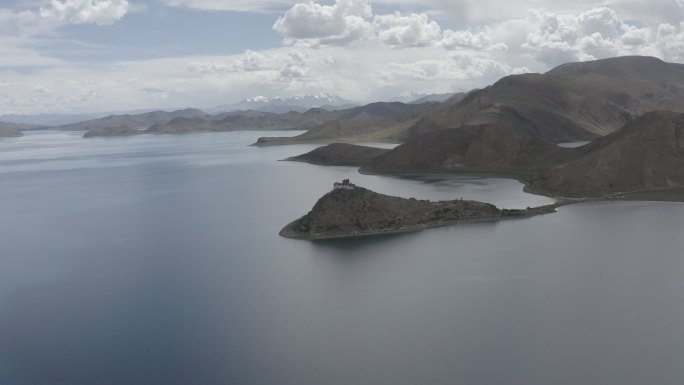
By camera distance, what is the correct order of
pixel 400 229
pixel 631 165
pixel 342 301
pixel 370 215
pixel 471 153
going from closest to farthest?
pixel 342 301 < pixel 400 229 < pixel 370 215 < pixel 631 165 < pixel 471 153

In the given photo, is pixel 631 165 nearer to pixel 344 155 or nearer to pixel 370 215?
pixel 370 215

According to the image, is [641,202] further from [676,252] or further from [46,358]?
[46,358]

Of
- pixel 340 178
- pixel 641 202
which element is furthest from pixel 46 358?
pixel 340 178

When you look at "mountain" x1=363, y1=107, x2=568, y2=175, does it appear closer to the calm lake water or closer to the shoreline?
the calm lake water

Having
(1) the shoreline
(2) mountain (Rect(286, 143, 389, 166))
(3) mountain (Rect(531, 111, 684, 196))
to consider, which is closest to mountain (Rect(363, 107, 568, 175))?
(2) mountain (Rect(286, 143, 389, 166))

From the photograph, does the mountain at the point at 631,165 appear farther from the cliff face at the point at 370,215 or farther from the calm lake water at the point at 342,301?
the cliff face at the point at 370,215

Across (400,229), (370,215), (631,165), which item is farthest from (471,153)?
(370,215)

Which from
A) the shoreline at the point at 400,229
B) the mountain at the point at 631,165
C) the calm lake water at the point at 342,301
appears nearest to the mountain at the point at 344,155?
the mountain at the point at 631,165
